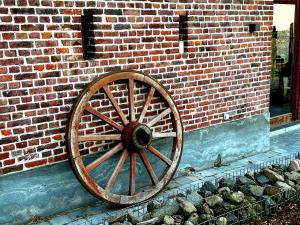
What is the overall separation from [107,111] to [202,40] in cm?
181

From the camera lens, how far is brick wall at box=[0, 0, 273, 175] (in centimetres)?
415

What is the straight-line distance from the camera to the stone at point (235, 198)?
4355mm

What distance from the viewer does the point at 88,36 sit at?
4.64m

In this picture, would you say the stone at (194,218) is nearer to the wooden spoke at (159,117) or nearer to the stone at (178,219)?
the stone at (178,219)

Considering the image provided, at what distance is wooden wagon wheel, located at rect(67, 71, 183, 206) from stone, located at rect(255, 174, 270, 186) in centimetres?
104

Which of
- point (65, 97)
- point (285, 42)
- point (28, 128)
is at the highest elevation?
point (285, 42)

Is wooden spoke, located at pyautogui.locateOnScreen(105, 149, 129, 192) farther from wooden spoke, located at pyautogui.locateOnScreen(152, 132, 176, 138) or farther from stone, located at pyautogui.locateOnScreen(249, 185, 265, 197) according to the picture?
stone, located at pyautogui.locateOnScreen(249, 185, 265, 197)

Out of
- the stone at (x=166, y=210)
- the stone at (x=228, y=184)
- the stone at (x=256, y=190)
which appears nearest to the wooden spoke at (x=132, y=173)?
the stone at (x=166, y=210)

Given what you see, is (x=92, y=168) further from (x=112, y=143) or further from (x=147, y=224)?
(x=147, y=224)

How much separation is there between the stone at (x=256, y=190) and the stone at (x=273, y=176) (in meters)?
0.35

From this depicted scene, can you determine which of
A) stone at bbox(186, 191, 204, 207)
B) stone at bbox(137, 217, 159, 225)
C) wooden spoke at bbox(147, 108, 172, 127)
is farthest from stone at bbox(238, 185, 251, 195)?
wooden spoke at bbox(147, 108, 172, 127)

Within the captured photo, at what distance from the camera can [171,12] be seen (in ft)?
17.4

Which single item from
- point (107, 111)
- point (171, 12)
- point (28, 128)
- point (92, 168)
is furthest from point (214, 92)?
point (28, 128)

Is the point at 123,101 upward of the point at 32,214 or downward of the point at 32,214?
upward
